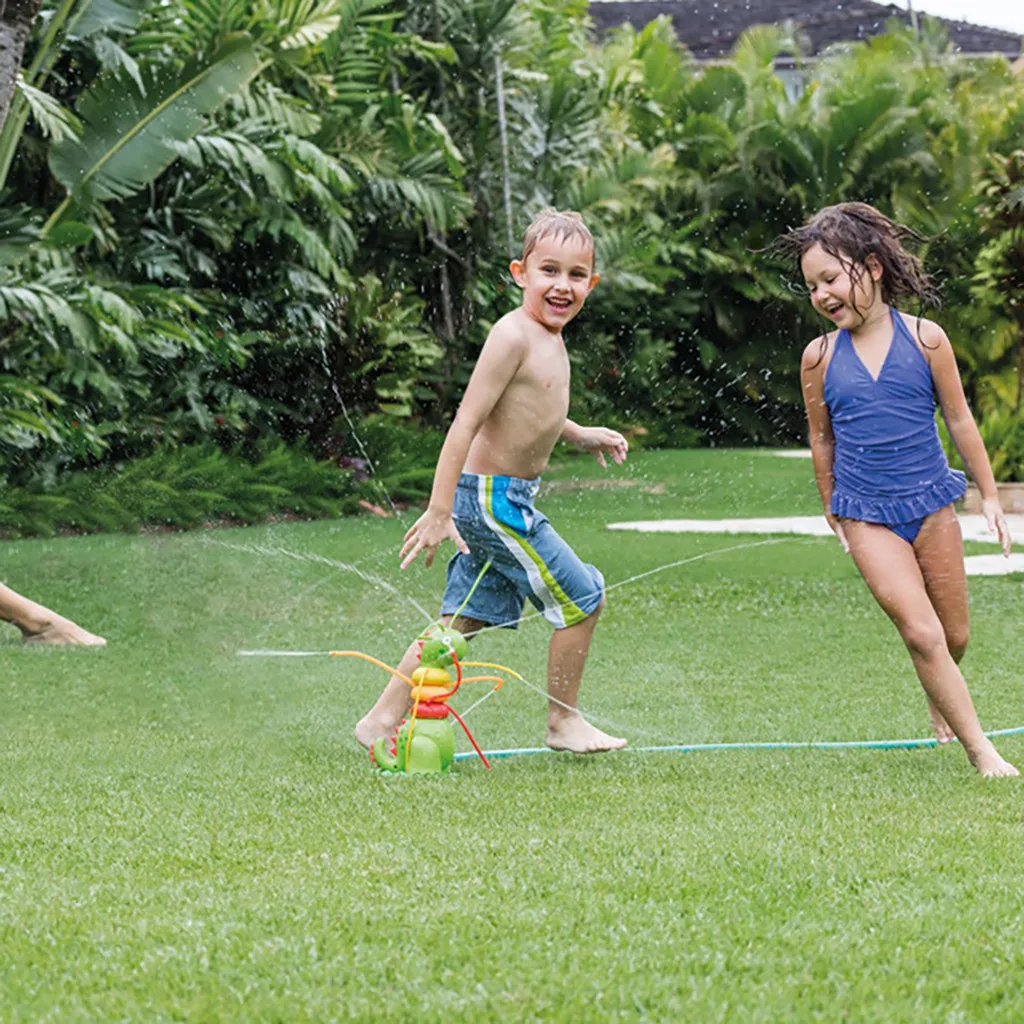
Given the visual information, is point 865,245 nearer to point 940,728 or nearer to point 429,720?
point 940,728

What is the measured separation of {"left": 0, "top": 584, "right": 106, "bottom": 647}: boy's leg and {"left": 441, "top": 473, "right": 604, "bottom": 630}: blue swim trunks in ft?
11.4

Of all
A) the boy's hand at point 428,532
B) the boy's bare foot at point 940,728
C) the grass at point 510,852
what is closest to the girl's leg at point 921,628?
the grass at point 510,852

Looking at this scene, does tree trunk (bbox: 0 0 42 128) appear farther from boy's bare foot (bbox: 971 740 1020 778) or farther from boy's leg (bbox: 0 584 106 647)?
boy's bare foot (bbox: 971 740 1020 778)

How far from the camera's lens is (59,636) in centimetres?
754

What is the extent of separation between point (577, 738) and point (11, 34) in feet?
16.2

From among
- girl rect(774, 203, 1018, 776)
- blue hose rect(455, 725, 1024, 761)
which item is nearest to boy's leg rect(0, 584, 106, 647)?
blue hose rect(455, 725, 1024, 761)

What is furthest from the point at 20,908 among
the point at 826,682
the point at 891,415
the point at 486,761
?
the point at 826,682

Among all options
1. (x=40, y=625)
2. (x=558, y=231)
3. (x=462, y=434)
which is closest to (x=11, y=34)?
(x=40, y=625)

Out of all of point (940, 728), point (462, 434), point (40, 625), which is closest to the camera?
point (462, 434)

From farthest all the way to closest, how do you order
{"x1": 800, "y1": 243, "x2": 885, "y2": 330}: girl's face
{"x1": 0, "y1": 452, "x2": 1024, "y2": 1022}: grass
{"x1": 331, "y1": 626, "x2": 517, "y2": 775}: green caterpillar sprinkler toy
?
{"x1": 800, "y1": 243, "x2": 885, "y2": 330}: girl's face
{"x1": 331, "y1": 626, "x2": 517, "y2": 775}: green caterpillar sprinkler toy
{"x1": 0, "y1": 452, "x2": 1024, "y2": 1022}: grass

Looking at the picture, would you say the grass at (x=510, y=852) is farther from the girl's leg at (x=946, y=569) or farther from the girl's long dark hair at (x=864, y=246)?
the girl's long dark hair at (x=864, y=246)

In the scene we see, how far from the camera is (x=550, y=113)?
18.6 meters

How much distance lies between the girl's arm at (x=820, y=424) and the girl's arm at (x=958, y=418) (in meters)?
0.29

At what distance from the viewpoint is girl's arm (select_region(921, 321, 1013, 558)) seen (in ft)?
14.2
